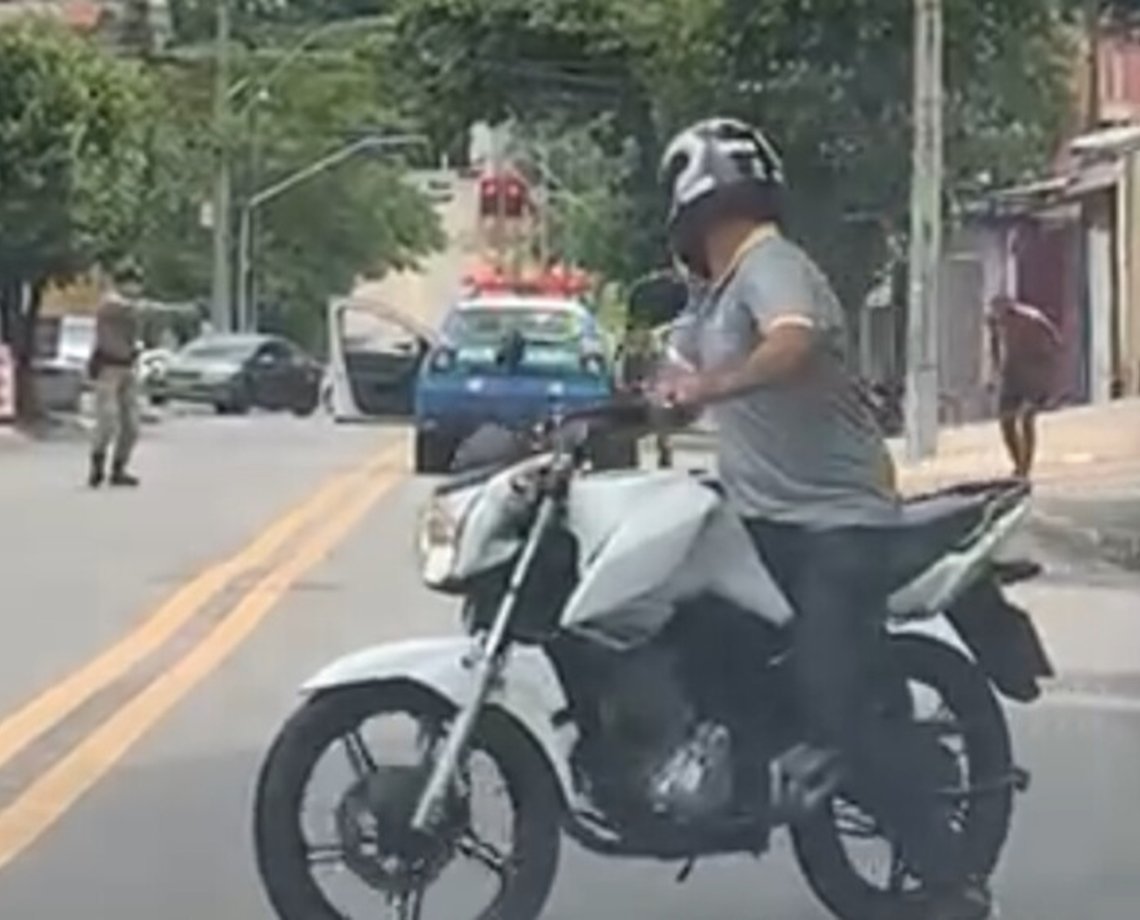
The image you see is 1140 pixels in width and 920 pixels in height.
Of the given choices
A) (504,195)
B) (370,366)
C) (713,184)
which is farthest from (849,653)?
(504,195)

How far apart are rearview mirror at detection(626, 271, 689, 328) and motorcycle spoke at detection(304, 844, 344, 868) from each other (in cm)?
150

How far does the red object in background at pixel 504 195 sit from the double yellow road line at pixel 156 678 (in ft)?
244

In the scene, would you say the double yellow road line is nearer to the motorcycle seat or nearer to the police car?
the motorcycle seat

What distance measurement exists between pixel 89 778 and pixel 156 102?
42.9 meters

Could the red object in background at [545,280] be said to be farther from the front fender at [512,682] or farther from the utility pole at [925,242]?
the front fender at [512,682]

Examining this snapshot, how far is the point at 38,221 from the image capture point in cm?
4266

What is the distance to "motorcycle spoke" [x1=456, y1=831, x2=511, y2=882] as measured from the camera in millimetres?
8203

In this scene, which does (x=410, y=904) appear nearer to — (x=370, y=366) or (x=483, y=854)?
(x=483, y=854)

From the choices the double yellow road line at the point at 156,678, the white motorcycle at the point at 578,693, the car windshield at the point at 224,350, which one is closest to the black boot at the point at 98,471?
the double yellow road line at the point at 156,678

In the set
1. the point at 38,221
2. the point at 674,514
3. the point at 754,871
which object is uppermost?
the point at 38,221

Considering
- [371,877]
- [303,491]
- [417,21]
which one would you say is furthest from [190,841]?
[417,21]

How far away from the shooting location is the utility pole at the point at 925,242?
31859 millimetres

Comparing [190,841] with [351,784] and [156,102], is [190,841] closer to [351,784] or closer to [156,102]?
[351,784]

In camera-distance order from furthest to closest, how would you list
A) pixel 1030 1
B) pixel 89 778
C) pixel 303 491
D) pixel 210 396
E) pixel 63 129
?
pixel 210 396
pixel 63 129
pixel 1030 1
pixel 303 491
pixel 89 778
